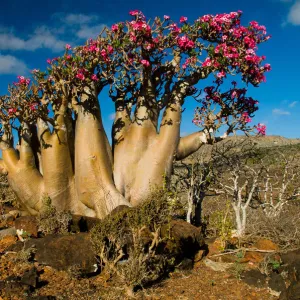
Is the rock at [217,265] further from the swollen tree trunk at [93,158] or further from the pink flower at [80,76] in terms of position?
the pink flower at [80,76]

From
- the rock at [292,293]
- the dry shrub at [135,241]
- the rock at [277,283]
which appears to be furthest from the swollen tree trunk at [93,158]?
the rock at [292,293]

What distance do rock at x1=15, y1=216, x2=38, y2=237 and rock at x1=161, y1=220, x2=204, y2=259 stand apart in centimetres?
232

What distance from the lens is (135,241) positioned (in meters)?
4.43

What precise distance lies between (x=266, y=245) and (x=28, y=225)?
4126mm

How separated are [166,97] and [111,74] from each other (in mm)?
1393

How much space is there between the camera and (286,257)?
16.6 feet

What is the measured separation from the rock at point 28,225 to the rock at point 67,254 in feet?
3.06

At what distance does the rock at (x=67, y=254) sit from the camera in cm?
484

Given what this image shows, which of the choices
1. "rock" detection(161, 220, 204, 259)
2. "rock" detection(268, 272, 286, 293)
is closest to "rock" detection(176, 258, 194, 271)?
"rock" detection(161, 220, 204, 259)

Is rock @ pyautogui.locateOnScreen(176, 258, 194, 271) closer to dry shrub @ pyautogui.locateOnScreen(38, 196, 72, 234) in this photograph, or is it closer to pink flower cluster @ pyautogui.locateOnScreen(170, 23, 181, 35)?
dry shrub @ pyautogui.locateOnScreen(38, 196, 72, 234)

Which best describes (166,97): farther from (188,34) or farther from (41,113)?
(41,113)

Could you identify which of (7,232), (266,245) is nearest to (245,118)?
(266,245)

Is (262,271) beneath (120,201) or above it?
beneath

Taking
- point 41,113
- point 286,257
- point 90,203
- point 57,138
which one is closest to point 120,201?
point 90,203
